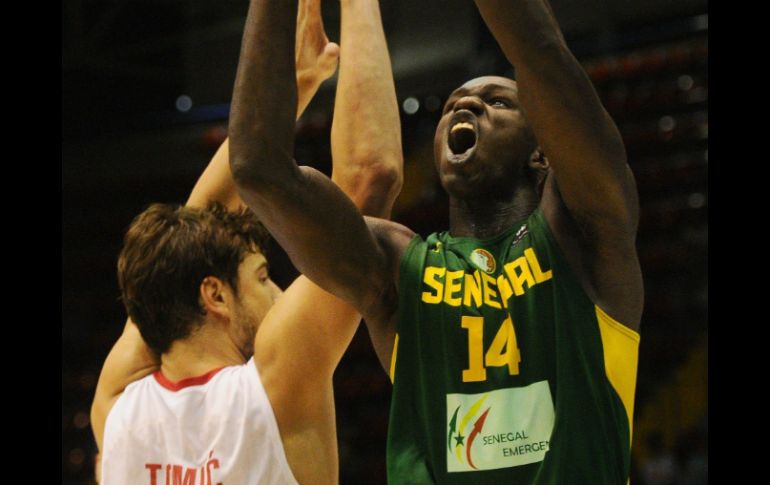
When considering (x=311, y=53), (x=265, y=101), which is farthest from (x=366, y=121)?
(x=265, y=101)

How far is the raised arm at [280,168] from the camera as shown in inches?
93.0

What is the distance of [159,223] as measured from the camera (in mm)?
3053

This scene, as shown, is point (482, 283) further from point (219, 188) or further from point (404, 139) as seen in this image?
point (404, 139)

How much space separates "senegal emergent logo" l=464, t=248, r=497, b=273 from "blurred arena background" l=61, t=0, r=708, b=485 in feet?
13.4

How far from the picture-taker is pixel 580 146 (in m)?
2.21

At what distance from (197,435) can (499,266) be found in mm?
926

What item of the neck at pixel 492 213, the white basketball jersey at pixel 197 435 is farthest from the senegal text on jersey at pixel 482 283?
the white basketball jersey at pixel 197 435

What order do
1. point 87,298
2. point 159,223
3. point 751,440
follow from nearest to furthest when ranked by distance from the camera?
point 751,440 < point 159,223 < point 87,298

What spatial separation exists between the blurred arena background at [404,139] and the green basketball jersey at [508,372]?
411cm

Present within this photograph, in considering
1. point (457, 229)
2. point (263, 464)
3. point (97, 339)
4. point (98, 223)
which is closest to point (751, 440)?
point (457, 229)

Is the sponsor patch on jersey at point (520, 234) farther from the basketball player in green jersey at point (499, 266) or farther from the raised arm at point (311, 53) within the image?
the raised arm at point (311, 53)

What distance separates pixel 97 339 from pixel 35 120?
5087 mm

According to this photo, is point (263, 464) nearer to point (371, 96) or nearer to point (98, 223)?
point (371, 96)

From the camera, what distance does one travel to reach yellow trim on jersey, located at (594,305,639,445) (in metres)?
2.31
